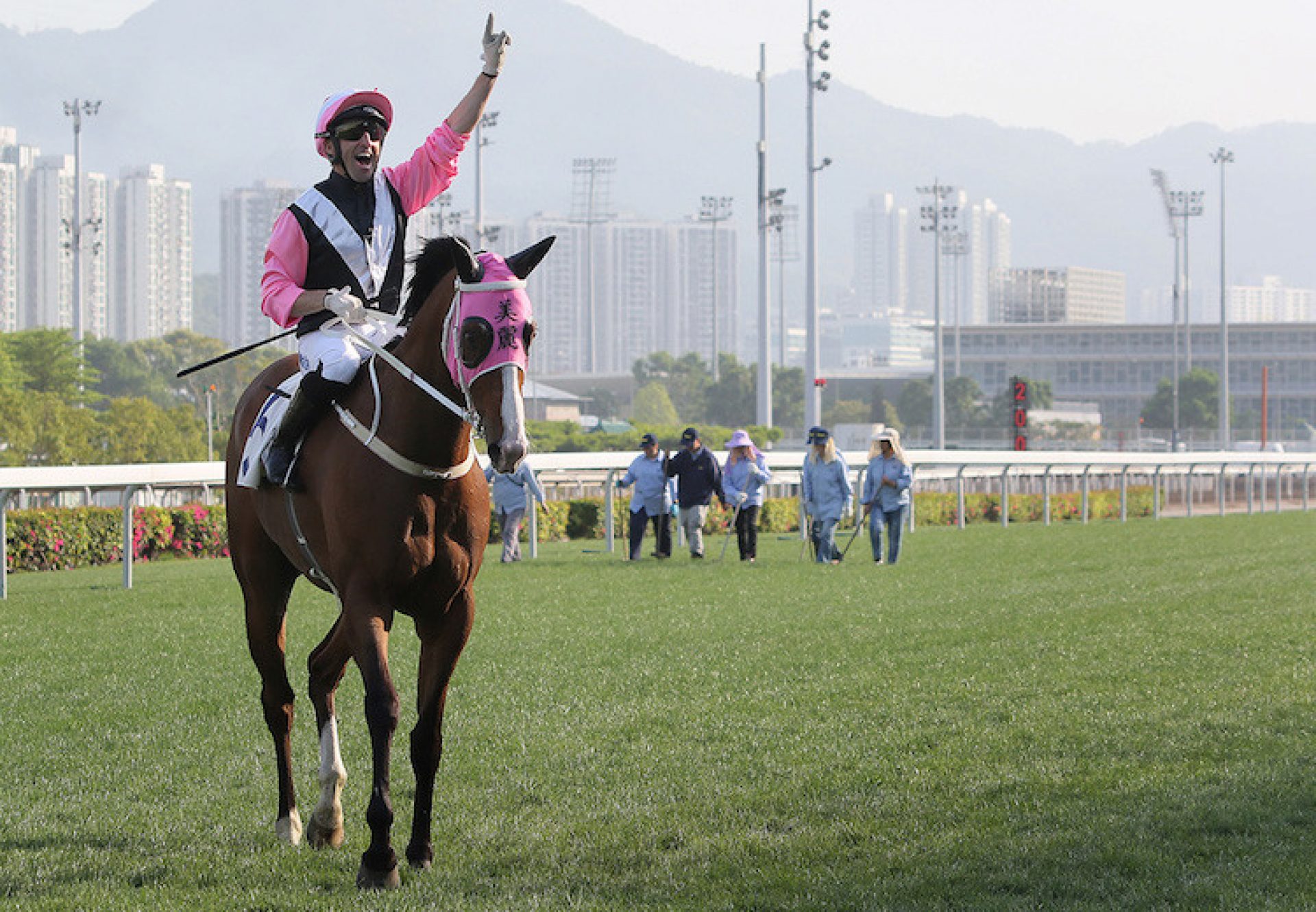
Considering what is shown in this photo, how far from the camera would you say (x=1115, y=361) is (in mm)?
119438

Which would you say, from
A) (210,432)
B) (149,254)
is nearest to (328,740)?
(210,432)

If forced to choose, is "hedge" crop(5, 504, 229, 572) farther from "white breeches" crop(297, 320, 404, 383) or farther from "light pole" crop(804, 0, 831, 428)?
"light pole" crop(804, 0, 831, 428)

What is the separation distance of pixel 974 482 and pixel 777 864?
92.6ft

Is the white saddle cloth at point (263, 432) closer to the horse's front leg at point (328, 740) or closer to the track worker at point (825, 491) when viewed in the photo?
the horse's front leg at point (328, 740)

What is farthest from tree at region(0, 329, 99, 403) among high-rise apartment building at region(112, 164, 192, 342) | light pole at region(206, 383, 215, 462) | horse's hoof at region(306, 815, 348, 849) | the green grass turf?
high-rise apartment building at region(112, 164, 192, 342)

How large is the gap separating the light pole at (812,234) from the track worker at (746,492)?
1513cm

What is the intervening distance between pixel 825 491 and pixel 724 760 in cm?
1115

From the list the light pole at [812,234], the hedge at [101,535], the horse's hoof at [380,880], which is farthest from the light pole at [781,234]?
the horse's hoof at [380,880]

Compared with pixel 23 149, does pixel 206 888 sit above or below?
below

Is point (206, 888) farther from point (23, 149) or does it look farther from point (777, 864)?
point (23, 149)

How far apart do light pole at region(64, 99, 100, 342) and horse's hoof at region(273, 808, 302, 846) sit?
43897 mm

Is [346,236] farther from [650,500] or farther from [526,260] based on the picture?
[650,500]

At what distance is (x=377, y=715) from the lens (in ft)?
14.6

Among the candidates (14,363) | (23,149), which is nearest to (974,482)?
(14,363)
